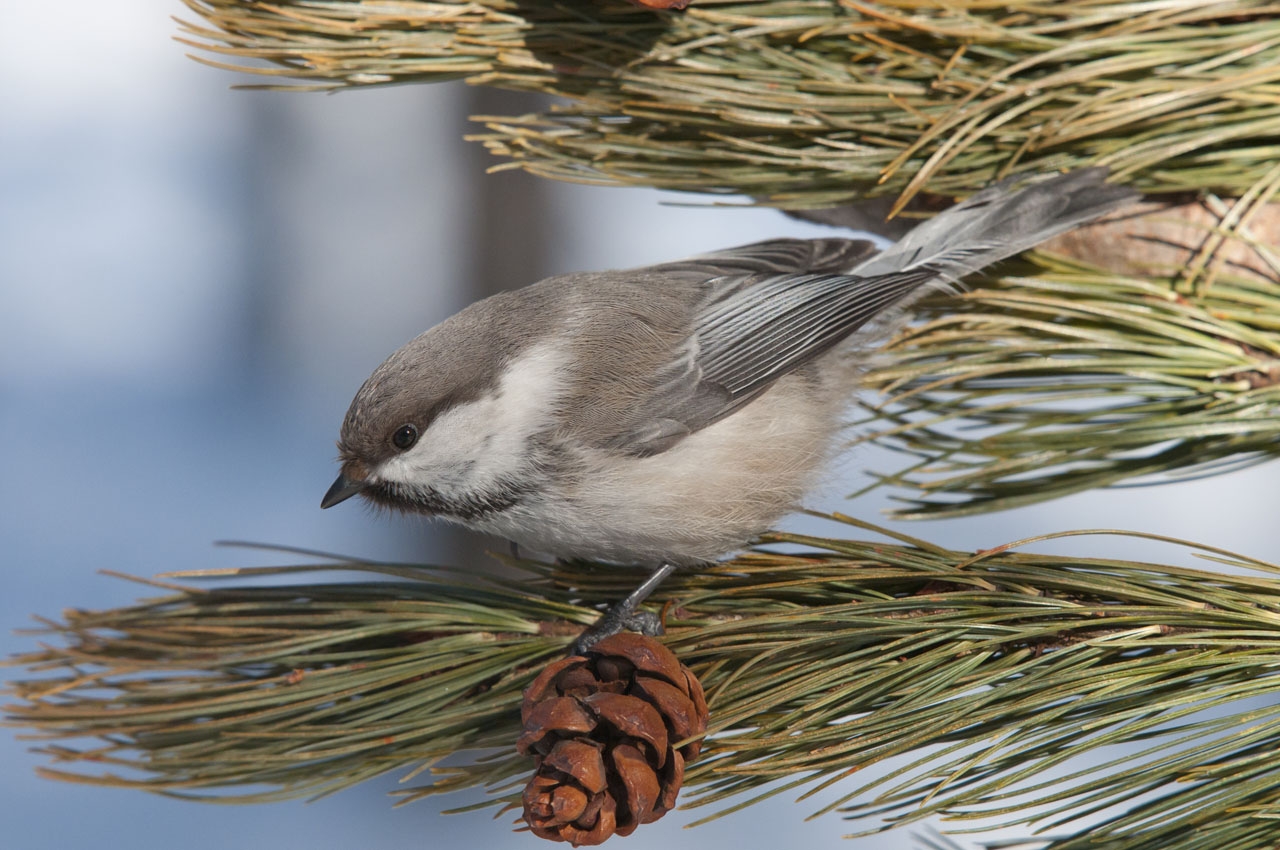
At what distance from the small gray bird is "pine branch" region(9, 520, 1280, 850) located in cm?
10

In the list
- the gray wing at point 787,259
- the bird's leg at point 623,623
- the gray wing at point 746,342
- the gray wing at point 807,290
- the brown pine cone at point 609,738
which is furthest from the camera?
the gray wing at point 787,259

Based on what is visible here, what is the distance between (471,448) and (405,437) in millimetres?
72

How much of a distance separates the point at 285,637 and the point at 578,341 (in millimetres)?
461

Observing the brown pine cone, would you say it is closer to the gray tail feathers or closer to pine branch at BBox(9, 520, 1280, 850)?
pine branch at BBox(9, 520, 1280, 850)

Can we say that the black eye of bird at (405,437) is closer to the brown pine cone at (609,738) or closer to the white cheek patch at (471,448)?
the white cheek patch at (471,448)

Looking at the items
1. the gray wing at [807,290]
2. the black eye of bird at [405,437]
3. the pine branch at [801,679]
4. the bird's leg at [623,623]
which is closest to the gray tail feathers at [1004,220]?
the gray wing at [807,290]

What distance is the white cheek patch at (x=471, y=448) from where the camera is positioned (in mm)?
1116

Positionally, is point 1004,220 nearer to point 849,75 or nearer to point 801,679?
point 849,75

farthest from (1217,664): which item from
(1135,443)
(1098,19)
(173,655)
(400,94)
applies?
(400,94)

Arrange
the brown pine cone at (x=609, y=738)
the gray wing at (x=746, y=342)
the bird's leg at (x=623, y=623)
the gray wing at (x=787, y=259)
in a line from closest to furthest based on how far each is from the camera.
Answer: the brown pine cone at (x=609, y=738)
the bird's leg at (x=623, y=623)
the gray wing at (x=746, y=342)
the gray wing at (x=787, y=259)

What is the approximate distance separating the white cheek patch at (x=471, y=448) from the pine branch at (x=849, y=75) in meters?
0.27

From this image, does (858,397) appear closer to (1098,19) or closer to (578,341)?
(578,341)

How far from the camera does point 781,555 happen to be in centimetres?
98

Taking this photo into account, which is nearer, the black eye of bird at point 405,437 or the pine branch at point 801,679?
the pine branch at point 801,679
